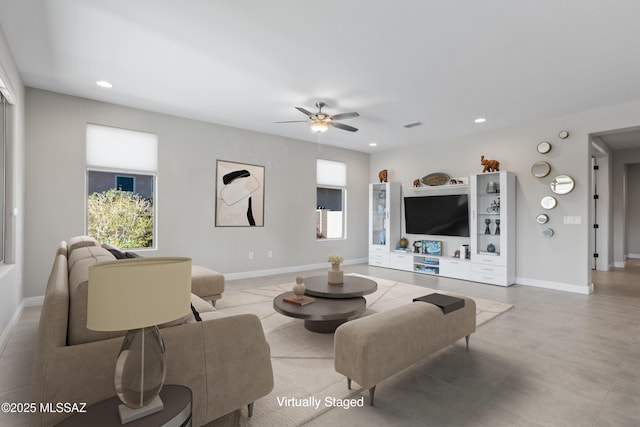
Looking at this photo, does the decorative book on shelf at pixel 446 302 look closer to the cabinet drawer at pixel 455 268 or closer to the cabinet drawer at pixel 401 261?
the cabinet drawer at pixel 455 268

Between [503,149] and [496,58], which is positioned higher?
[496,58]

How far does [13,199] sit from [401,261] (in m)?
6.14

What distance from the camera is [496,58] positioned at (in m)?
3.20

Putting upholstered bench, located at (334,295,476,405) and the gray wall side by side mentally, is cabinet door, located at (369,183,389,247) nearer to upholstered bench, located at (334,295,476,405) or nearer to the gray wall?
the gray wall

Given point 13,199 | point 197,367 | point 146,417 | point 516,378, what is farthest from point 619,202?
point 13,199

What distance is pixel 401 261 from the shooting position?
6.82 meters

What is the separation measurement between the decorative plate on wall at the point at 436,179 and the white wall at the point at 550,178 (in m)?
0.25

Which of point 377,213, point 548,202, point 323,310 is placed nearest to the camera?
point 323,310

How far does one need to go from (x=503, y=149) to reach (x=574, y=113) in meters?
1.11

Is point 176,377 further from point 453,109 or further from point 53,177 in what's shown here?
point 453,109

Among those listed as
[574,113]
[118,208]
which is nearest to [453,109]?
[574,113]

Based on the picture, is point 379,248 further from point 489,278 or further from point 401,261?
point 489,278

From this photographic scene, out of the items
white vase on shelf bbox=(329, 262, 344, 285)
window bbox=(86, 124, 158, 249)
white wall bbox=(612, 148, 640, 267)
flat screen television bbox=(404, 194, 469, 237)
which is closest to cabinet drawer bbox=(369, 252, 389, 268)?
flat screen television bbox=(404, 194, 469, 237)

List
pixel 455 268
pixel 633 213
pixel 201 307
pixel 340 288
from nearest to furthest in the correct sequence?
pixel 201 307, pixel 340 288, pixel 455 268, pixel 633 213
